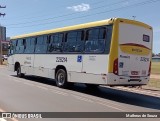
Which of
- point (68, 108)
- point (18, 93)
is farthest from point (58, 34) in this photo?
point (68, 108)

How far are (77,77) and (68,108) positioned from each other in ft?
17.8


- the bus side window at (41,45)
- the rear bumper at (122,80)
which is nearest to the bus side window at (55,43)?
the bus side window at (41,45)

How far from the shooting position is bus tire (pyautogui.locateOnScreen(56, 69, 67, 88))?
59.0 ft

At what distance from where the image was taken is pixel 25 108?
11.1 meters

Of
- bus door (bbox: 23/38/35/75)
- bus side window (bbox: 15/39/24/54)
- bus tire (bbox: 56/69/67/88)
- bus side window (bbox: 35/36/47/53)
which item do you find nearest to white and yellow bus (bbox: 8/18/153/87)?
bus tire (bbox: 56/69/67/88)

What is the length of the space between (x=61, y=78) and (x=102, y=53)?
416 cm

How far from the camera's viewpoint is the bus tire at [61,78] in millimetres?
17969

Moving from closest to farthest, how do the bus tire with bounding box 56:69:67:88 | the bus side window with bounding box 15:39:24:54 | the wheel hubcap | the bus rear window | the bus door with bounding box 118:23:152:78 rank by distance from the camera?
the bus door with bounding box 118:23:152:78
the bus rear window
the bus tire with bounding box 56:69:67:88
the wheel hubcap
the bus side window with bounding box 15:39:24:54

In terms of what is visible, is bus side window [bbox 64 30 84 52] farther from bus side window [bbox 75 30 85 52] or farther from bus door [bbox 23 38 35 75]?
bus door [bbox 23 38 35 75]

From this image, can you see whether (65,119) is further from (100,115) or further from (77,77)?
(77,77)

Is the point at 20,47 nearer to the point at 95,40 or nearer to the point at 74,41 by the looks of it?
the point at 74,41

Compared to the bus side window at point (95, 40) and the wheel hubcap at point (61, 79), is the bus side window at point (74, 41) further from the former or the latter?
the wheel hubcap at point (61, 79)

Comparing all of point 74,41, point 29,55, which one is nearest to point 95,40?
point 74,41

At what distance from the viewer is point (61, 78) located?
18.4 m
